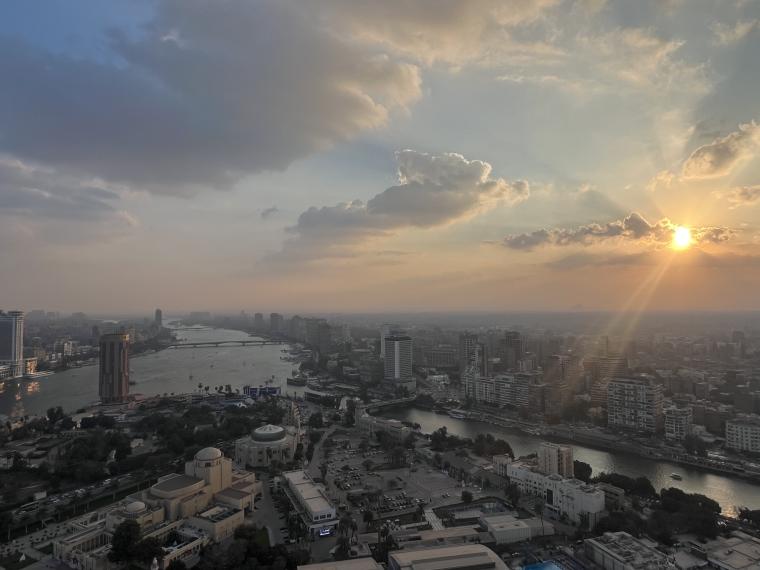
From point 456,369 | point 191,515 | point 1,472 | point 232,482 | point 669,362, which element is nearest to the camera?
point 191,515

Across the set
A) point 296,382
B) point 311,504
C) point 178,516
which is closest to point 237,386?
point 296,382

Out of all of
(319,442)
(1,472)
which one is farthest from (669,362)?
(1,472)

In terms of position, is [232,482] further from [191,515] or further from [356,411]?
[356,411]

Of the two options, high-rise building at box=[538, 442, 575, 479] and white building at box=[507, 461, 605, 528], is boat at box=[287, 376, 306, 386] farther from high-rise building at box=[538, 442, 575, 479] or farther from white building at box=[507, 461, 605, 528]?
high-rise building at box=[538, 442, 575, 479]

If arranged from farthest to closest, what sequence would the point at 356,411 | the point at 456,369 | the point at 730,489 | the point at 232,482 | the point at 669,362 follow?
the point at 456,369
the point at 669,362
the point at 356,411
the point at 730,489
the point at 232,482

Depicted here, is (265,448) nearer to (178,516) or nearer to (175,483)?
(175,483)

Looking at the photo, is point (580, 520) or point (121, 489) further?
point (121, 489)
